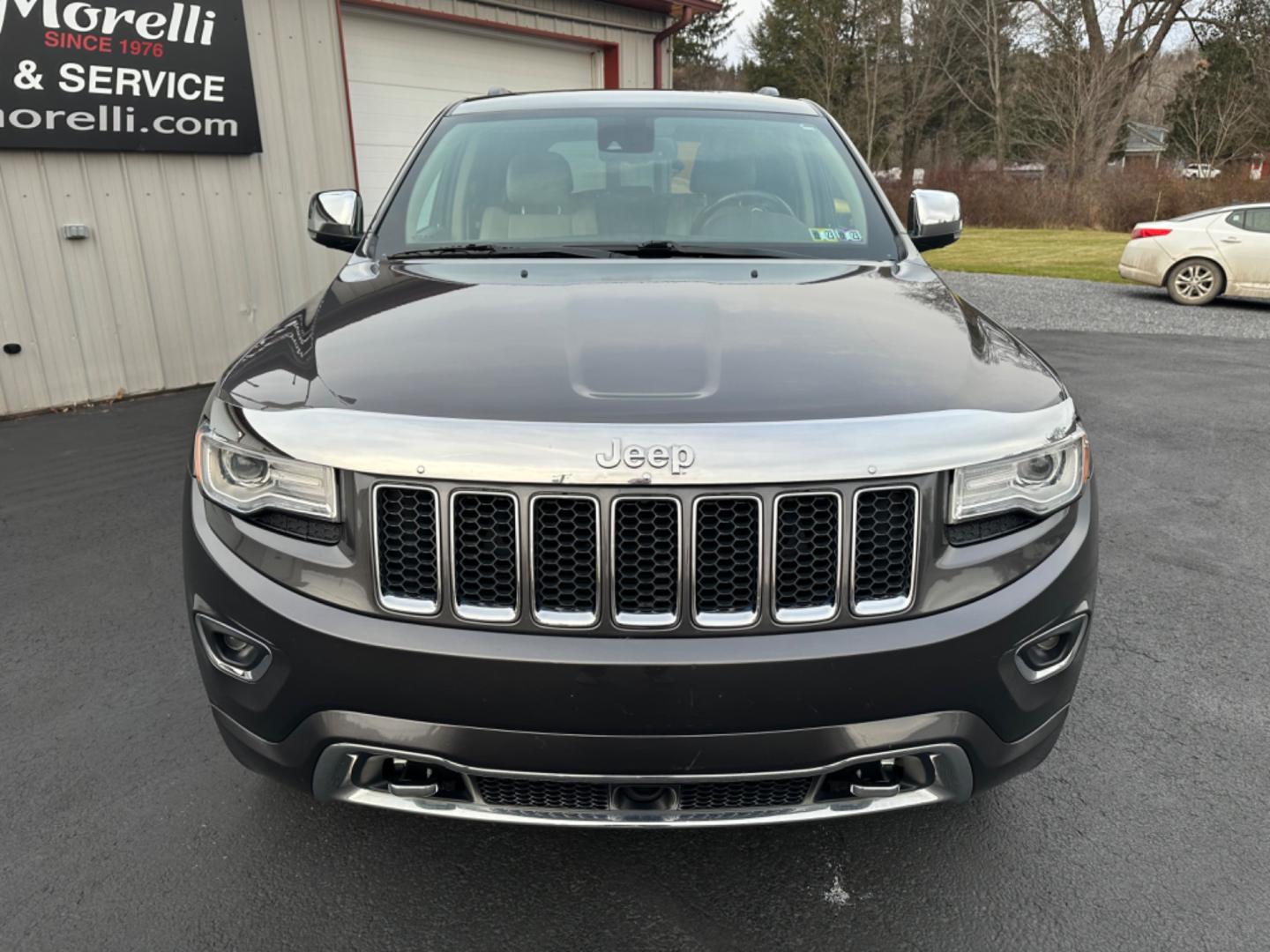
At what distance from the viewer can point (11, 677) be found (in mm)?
2947

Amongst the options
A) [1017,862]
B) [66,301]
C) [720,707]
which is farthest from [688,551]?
[66,301]

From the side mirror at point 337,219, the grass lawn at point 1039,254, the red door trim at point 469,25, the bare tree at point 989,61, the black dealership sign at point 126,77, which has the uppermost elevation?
the bare tree at point 989,61

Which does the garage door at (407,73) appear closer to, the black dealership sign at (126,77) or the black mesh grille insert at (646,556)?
the black dealership sign at (126,77)

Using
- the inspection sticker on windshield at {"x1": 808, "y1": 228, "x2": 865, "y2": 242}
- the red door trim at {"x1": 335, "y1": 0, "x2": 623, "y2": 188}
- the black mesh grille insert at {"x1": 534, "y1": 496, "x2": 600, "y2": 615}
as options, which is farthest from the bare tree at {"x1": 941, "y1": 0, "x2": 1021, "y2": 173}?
the black mesh grille insert at {"x1": 534, "y1": 496, "x2": 600, "y2": 615}

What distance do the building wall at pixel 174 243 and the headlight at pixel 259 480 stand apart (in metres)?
5.37

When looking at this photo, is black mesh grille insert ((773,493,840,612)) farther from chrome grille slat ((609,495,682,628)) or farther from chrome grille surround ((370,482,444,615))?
chrome grille surround ((370,482,444,615))

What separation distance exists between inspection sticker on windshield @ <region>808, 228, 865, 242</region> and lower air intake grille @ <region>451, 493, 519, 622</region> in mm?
1602

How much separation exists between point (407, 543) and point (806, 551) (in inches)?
28.0

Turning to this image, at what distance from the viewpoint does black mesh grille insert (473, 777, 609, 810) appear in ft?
5.65

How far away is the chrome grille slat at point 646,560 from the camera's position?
1.57m

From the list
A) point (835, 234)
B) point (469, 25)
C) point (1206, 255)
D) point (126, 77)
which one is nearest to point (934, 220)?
point (835, 234)

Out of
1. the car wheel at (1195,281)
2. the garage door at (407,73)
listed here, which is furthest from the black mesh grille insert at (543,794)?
the car wheel at (1195,281)

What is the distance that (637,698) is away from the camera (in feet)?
5.19

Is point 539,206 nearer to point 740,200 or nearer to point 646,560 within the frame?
point 740,200
